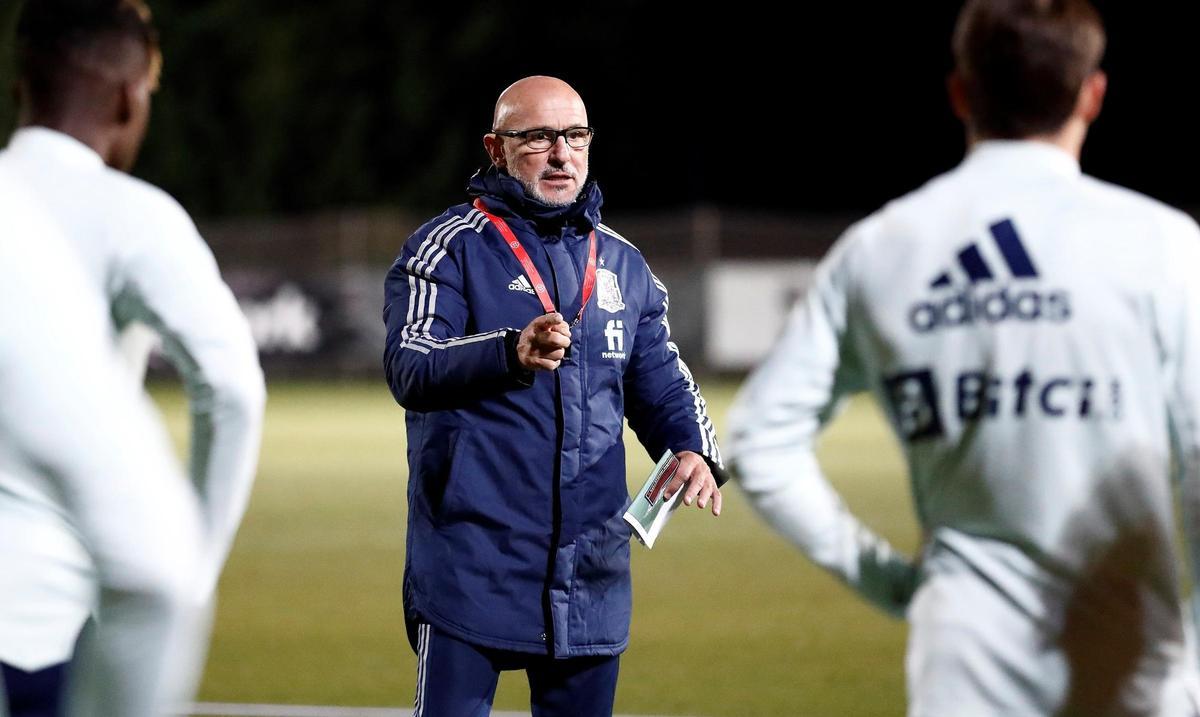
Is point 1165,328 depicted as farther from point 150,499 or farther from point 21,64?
point 21,64

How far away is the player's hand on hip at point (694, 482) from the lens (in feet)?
15.1

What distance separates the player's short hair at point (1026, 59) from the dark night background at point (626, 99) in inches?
1447

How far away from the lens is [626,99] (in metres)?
43.6

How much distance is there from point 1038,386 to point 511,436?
184 cm

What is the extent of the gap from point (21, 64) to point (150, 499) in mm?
760

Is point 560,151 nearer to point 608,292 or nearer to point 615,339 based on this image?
point 608,292

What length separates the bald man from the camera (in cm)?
452

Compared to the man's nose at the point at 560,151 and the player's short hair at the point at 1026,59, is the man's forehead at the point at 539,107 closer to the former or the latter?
the man's nose at the point at 560,151

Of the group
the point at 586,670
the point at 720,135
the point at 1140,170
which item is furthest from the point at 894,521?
the point at 720,135

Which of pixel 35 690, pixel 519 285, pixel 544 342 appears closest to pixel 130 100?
pixel 35 690

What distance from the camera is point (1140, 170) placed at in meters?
39.2

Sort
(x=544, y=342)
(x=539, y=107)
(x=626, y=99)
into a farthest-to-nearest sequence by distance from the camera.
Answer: (x=626, y=99), (x=539, y=107), (x=544, y=342)

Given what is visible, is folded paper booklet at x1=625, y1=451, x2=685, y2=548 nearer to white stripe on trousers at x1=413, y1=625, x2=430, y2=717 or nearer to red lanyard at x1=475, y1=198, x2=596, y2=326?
red lanyard at x1=475, y1=198, x2=596, y2=326

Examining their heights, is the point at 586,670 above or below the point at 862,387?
below
